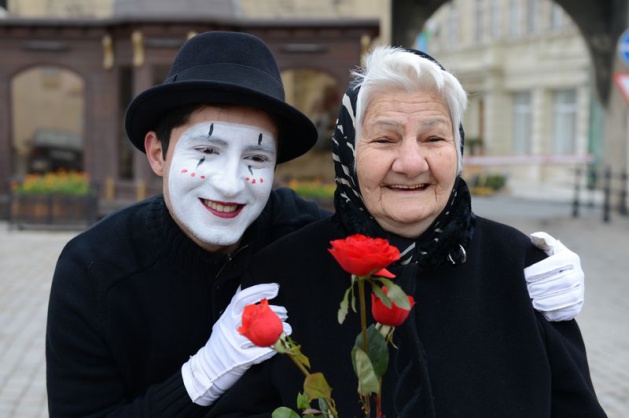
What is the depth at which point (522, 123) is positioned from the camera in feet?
110

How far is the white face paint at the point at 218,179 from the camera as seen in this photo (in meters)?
2.38

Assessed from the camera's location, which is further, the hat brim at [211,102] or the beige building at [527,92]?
the beige building at [527,92]

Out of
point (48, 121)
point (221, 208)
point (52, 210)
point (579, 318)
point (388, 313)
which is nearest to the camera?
point (388, 313)

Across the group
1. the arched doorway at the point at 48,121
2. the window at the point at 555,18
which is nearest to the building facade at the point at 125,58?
the arched doorway at the point at 48,121

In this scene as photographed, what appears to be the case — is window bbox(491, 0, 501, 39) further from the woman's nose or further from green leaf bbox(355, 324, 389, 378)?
green leaf bbox(355, 324, 389, 378)

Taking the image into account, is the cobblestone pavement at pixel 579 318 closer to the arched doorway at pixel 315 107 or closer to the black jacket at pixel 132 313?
the black jacket at pixel 132 313

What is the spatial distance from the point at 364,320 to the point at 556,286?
66 cm

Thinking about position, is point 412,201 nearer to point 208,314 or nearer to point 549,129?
point 208,314

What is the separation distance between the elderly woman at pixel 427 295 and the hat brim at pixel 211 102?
0.26 m

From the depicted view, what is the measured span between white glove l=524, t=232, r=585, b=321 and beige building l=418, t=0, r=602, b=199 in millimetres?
23051

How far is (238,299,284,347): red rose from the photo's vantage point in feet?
5.47

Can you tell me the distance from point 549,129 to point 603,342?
24.5m

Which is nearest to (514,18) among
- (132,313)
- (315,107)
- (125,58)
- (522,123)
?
(522,123)

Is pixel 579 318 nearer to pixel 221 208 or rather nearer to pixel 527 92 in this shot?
pixel 221 208
